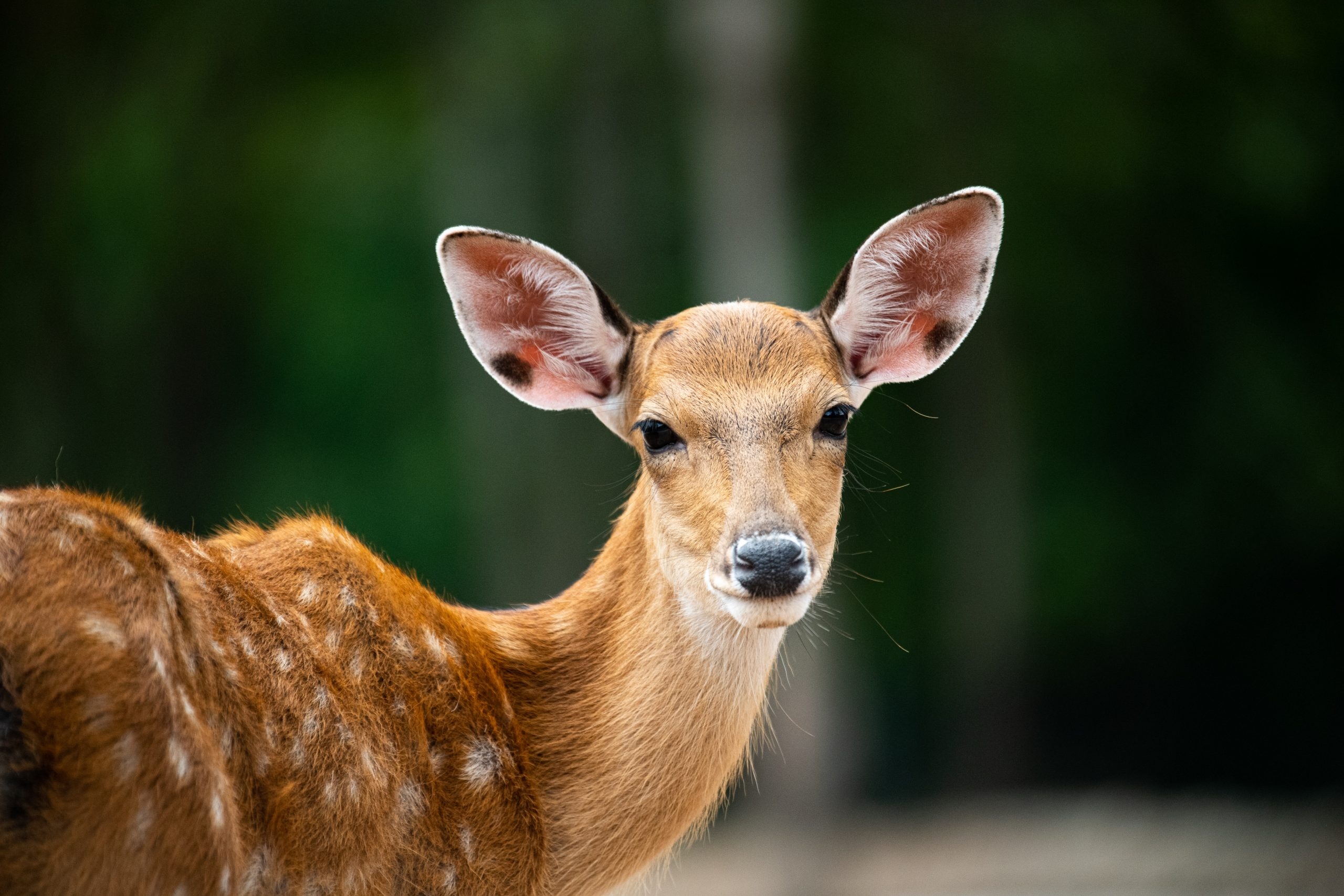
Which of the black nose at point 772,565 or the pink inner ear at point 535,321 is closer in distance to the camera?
the black nose at point 772,565

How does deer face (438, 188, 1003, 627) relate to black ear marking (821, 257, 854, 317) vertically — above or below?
below

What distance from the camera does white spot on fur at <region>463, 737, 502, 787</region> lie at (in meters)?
4.62

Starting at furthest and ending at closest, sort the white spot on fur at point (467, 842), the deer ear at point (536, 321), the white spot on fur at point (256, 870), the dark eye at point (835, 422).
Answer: the deer ear at point (536, 321)
the dark eye at point (835, 422)
the white spot on fur at point (467, 842)
the white spot on fur at point (256, 870)

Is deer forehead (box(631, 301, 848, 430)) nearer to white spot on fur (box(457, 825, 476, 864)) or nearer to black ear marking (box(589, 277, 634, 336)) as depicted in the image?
black ear marking (box(589, 277, 634, 336))

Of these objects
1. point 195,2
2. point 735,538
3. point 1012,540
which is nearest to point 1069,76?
point 1012,540

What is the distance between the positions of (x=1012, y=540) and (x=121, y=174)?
42.1 ft

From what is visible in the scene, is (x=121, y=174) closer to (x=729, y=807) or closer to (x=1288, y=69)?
(x=729, y=807)

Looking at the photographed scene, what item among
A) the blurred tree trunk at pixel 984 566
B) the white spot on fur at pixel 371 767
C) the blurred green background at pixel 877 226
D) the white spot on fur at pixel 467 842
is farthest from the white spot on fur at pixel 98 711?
the blurred tree trunk at pixel 984 566

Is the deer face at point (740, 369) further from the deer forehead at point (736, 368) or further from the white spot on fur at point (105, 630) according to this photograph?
the white spot on fur at point (105, 630)

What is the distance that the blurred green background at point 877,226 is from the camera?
16219mm

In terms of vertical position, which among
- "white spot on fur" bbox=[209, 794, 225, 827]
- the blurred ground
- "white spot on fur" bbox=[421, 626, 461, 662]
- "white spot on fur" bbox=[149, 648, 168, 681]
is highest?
"white spot on fur" bbox=[149, 648, 168, 681]

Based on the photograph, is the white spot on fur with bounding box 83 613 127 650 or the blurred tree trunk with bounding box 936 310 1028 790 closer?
the white spot on fur with bounding box 83 613 127 650

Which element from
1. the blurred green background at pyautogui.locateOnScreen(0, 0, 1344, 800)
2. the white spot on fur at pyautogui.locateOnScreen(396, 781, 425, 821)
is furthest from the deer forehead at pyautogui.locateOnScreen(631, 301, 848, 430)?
the blurred green background at pyautogui.locateOnScreen(0, 0, 1344, 800)

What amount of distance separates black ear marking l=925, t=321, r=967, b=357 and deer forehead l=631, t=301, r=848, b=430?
1.24ft
